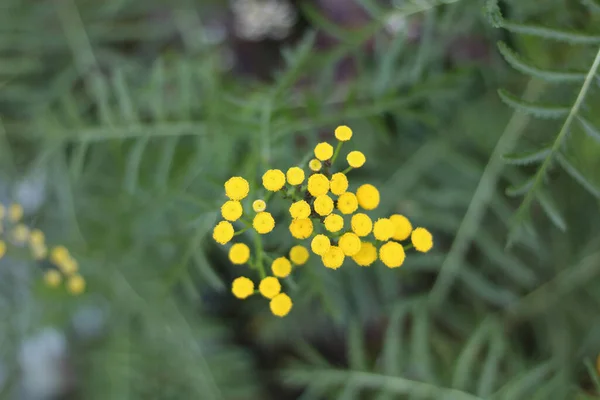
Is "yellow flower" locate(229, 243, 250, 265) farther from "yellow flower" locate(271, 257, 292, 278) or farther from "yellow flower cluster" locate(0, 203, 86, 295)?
"yellow flower cluster" locate(0, 203, 86, 295)

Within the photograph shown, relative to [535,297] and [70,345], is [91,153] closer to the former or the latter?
[70,345]

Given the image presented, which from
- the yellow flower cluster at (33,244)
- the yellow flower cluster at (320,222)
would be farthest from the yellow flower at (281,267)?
the yellow flower cluster at (33,244)

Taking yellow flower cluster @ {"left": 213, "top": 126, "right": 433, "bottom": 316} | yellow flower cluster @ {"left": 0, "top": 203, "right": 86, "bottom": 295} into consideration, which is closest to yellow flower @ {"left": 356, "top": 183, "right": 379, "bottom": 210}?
yellow flower cluster @ {"left": 213, "top": 126, "right": 433, "bottom": 316}

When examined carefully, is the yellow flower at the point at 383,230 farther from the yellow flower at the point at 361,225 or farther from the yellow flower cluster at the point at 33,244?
the yellow flower cluster at the point at 33,244

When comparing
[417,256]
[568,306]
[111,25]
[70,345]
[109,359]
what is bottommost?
[70,345]

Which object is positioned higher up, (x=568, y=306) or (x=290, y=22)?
(x=290, y=22)

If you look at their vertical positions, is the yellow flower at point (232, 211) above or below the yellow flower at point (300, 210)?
below

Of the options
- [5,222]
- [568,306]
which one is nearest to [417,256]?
[568,306]

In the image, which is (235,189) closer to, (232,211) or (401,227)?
(232,211)
